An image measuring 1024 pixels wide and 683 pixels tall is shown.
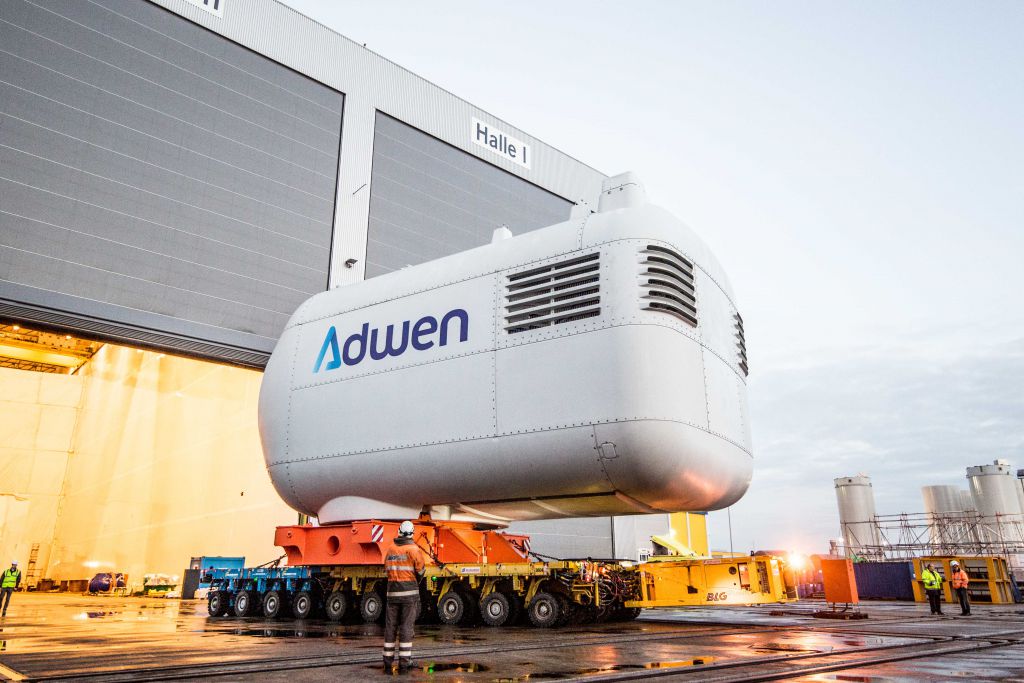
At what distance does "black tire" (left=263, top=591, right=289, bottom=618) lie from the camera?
48.7 ft

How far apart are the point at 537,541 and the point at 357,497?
1515 centimetres

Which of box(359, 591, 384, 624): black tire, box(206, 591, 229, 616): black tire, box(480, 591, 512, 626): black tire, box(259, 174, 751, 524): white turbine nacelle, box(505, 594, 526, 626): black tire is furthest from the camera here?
box(206, 591, 229, 616): black tire

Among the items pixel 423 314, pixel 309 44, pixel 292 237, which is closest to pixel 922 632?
pixel 423 314

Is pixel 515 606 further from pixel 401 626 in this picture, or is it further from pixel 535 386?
pixel 401 626

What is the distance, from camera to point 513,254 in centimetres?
1134

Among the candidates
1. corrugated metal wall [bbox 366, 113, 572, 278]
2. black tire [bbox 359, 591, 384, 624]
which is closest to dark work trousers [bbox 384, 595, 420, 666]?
black tire [bbox 359, 591, 384, 624]

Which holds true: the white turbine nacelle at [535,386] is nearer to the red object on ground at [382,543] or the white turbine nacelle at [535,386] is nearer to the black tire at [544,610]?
the red object on ground at [382,543]

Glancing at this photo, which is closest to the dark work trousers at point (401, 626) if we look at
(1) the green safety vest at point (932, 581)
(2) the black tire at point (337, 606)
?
(2) the black tire at point (337, 606)

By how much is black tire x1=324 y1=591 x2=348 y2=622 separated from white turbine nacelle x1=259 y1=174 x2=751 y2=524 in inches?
69.5

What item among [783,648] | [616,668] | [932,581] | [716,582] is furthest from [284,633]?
[932,581]

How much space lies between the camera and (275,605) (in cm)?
1491

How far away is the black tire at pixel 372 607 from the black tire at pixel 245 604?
378cm

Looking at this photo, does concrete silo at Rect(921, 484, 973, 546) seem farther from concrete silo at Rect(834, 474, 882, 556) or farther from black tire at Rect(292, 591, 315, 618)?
black tire at Rect(292, 591, 315, 618)

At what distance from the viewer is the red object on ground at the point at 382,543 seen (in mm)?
12375
